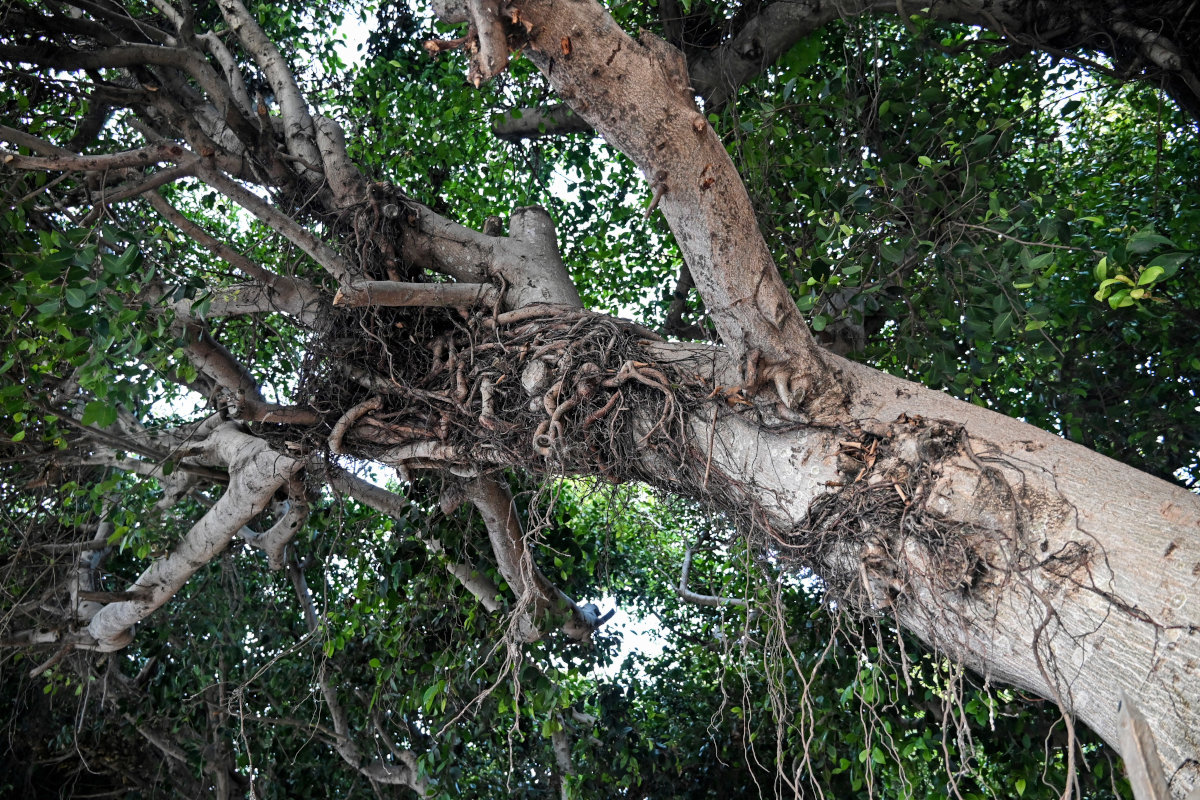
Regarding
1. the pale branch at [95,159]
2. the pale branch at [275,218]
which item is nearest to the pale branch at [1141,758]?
the pale branch at [275,218]

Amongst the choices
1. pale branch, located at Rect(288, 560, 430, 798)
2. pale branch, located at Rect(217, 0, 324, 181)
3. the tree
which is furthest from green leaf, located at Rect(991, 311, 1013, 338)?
pale branch, located at Rect(288, 560, 430, 798)

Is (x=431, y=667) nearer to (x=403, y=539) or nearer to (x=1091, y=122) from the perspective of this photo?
(x=403, y=539)

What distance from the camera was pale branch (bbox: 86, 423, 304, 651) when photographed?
3309mm

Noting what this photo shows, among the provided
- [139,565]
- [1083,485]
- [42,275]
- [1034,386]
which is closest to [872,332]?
[1034,386]

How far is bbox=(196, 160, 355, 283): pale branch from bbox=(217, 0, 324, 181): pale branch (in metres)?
0.85

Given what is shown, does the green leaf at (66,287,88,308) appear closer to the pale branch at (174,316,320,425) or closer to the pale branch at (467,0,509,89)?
the pale branch at (174,316,320,425)

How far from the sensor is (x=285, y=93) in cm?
378

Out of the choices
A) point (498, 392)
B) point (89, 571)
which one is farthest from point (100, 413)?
point (89, 571)

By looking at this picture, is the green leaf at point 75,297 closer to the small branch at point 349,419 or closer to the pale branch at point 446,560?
the small branch at point 349,419

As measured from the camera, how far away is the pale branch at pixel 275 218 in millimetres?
2664

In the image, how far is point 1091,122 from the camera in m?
5.91

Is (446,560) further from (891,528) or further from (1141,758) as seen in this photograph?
(1141,758)

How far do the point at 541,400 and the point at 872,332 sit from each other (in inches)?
97.1

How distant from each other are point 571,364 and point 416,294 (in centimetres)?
60
